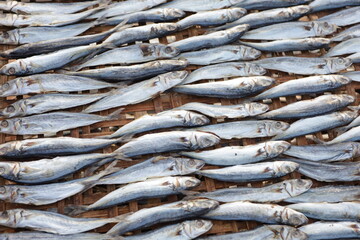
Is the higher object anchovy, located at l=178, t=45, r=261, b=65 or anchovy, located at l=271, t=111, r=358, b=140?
anchovy, located at l=178, t=45, r=261, b=65

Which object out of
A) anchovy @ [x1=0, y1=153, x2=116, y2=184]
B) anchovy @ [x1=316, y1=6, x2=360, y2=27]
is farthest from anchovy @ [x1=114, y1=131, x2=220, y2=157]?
anchovy @ [x1=316, y1=6, x2=360, y2=27]

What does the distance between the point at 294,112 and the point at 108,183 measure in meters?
1.53

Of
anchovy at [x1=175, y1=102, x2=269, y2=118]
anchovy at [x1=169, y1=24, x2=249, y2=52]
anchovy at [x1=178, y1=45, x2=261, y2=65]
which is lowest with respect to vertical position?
anchovy at [x1=175, y1=102, x2=269, y2=118]

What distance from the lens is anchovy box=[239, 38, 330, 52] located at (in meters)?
3.30

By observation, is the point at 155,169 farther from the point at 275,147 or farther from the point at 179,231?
the point at 275,147

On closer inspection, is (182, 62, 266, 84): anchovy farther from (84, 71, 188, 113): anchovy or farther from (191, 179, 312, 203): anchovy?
(191, 179, 312, 203): anchovy

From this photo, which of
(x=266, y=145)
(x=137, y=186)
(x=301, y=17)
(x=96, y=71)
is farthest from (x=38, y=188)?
(x=301, y=17)

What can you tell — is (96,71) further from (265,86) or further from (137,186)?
(265,86)

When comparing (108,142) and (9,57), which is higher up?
(9,57)

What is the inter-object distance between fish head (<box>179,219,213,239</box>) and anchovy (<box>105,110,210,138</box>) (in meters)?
0.73

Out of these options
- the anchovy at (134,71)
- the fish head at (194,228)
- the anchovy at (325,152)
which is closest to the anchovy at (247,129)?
the anchovy at (325,152)

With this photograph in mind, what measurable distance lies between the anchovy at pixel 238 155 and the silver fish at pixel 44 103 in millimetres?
856

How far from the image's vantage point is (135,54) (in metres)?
3.08

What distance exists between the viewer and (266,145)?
2.80 m
